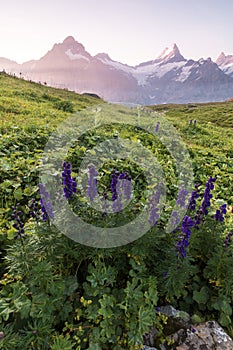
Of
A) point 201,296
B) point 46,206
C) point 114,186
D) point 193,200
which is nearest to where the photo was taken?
point 46,206

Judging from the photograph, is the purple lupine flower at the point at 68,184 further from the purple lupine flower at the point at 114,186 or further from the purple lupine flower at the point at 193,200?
the purple lupine flower at the point at 193,200

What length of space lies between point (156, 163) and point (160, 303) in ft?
17.2

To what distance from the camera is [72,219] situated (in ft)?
11.8

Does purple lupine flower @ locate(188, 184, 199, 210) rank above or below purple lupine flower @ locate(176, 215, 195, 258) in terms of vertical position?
above

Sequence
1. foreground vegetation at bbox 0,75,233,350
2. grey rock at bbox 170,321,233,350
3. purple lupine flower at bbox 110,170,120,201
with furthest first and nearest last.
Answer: purple lupine flower at bbox 110,170,120,201 < grey rock at bbox 170,321,233,350 < foreground vegetation at bbox 0,75,233,350

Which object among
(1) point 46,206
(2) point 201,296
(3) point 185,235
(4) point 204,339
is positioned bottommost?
(4) point 204,339

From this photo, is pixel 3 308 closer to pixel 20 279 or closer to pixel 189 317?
pixel 20 279

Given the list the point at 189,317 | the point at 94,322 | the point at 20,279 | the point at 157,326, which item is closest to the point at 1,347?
the point at 20,279

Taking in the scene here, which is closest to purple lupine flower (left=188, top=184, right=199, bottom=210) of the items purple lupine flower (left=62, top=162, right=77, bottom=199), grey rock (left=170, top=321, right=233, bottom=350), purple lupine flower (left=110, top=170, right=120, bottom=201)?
purple lupine flower (left=110, top=170, right=120, bottom=201)

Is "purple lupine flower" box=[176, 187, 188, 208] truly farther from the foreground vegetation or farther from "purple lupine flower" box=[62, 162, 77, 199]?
"purple lupine flower" box=[62, 162, 77, 199]

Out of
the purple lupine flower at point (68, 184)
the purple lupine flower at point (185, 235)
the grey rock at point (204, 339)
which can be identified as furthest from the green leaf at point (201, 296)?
the purple lupine flower at point (68, 184)

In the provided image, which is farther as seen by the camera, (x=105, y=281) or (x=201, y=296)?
(x=201, y=296)

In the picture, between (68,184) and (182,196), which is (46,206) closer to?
(68,184)

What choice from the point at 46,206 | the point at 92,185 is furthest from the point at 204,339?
the point at 46,206
